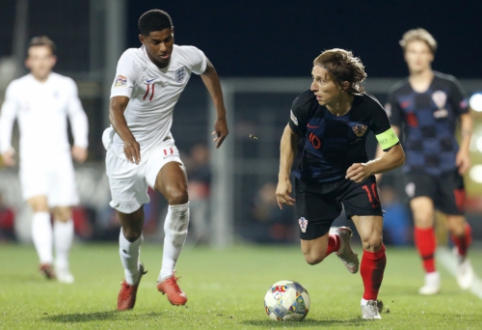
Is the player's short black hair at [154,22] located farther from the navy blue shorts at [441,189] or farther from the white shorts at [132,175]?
the navy blue shorts at [441,189]

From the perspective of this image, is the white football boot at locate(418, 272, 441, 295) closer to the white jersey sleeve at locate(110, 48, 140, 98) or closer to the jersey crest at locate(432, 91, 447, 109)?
the jersey crest at locate(432, 91, 447, 109)

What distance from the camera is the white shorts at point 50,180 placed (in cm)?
1009

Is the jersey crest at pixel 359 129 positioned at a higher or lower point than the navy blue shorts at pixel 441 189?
higher

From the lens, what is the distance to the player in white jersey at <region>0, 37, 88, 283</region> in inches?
396

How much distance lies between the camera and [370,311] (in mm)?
6242

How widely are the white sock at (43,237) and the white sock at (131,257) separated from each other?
3010 mm

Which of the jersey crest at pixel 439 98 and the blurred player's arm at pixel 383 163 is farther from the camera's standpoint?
the jersey crest at pixel 439 98

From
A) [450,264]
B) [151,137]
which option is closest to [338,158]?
[151,137]

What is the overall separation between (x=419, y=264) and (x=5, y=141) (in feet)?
21.2

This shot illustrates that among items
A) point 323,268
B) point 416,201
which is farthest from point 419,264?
point 416,201

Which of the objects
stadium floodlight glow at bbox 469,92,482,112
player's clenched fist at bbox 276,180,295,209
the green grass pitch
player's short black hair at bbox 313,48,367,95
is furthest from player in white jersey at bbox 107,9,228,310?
stadium floodlight glow at bbox 469,92,482,112

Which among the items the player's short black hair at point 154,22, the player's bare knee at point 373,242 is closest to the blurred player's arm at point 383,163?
the player's bare knee at point 373,242

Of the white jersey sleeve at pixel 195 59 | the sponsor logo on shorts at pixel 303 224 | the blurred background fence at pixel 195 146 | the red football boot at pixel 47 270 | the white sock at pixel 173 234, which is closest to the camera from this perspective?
the white sock at pixel 173 234

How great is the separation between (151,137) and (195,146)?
9858 millimetres
